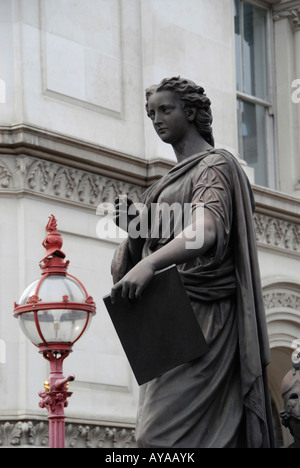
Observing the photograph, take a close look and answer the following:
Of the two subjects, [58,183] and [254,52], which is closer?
[58,183]

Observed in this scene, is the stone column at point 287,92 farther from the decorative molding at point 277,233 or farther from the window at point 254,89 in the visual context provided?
the decorative molding at point 277,233

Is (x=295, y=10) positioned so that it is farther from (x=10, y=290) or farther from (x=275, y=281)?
(x=10, y=290)

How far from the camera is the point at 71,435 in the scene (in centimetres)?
1620

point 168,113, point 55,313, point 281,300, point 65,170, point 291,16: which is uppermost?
point 291,16

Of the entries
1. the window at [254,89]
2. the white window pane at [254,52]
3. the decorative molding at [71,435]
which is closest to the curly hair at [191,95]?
the decorative molding at [71,435]

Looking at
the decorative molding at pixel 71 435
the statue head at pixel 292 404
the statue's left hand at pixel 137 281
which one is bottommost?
the statue head at pixel 292 404

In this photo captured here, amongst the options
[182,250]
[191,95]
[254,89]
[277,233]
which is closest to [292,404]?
[182,250]

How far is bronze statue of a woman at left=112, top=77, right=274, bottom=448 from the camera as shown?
6008 mm

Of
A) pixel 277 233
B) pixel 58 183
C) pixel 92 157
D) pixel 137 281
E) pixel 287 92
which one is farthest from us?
pixel 287 92

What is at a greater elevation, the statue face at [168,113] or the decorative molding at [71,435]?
the decorative molding at [71,435]

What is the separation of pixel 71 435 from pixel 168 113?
1014 cm

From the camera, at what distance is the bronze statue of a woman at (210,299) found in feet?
19.7

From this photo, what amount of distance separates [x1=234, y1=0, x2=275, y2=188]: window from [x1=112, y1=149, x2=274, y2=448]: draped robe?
15.0m

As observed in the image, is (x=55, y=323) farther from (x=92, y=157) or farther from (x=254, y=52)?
(x=254, y=52)
